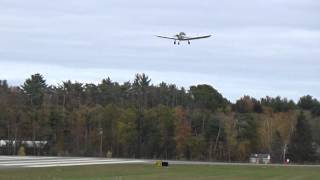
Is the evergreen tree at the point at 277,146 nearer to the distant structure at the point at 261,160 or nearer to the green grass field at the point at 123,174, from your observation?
the distant structure at the point at 261,160

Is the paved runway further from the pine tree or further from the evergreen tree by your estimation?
the evergreen tree

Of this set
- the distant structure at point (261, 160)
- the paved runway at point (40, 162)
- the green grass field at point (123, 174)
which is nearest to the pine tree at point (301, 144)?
the distant structure at point (261, 160)

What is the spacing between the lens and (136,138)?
141000mm

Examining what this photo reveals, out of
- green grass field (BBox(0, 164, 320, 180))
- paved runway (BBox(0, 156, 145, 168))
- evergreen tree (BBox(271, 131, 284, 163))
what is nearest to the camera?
green grass field (BBox(0, 164, 320, 180))

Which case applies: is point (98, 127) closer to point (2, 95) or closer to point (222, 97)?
point (2, 95)

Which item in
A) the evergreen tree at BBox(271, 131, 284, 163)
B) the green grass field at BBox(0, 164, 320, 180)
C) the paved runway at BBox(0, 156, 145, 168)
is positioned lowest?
the green grass field at BBox(0, 164, 320, 180)

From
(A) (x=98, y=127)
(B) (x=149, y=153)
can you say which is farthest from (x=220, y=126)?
(A) (x=98, y=127)

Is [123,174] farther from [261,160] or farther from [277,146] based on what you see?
[277,146]

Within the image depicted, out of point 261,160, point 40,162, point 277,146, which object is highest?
point 277,146

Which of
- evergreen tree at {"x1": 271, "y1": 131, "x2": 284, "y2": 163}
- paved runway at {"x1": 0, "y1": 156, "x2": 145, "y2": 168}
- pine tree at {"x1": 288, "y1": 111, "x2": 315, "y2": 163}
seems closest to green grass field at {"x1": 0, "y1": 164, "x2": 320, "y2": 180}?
paved runway at {"x1": 0, "y1": 156, "x2": 145, "y2": 168}

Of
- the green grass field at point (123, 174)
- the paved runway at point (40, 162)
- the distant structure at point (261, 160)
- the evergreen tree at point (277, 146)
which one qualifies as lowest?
the green grass field at point (123, 174)

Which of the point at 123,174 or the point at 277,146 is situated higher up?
the point at 277,146

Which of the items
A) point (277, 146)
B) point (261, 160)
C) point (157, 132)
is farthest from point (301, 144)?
point (261, 160)

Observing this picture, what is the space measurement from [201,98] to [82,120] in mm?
45520
